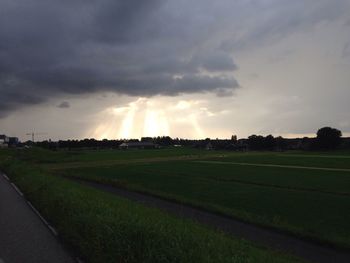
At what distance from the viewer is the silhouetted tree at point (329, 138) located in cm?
13075

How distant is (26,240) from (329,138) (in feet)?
426

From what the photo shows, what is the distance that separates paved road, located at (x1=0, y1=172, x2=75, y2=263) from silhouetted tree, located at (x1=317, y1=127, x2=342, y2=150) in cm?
12481

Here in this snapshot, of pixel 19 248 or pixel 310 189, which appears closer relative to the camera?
pixel 19 248

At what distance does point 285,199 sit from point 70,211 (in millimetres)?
15415

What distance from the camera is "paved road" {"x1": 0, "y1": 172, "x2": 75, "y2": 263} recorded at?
34.2ft

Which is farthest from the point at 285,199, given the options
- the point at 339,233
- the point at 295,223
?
the point at 339,233

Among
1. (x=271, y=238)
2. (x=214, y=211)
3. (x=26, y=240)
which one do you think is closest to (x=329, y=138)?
(x=214, y=211)

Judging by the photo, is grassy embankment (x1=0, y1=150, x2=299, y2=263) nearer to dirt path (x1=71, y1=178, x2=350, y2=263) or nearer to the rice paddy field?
the rice paddy field

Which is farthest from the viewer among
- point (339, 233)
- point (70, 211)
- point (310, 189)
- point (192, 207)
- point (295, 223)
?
point (310, 189)

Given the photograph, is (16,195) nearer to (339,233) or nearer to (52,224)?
(52,224)

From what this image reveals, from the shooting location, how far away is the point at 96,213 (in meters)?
13.1

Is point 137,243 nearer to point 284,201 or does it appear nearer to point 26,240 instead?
point 26,240

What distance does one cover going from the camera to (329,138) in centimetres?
13088

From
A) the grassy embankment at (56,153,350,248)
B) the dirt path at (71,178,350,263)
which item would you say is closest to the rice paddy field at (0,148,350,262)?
the grassy embankment at (56,153,350,248)
